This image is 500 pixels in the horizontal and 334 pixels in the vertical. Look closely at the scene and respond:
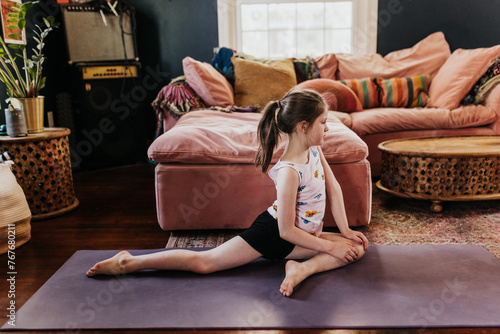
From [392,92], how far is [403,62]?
0.47 metres

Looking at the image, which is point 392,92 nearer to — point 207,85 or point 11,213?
point 207,85

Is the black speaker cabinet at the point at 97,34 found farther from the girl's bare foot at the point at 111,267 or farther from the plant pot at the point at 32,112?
the girl's bare foot at the point at 111,267

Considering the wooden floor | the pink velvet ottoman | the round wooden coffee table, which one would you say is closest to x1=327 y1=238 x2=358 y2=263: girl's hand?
the wooden floor

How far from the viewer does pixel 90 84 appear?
139 inches

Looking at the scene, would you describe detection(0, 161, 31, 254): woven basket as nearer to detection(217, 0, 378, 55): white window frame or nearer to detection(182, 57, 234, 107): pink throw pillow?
detection(182, 57, 234, 107): pink throw pillow

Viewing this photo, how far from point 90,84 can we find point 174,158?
1.84m

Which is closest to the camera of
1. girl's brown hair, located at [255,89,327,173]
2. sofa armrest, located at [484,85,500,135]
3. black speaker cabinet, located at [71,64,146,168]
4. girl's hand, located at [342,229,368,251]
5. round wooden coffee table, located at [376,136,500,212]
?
girl's brown hair, located at [255,89,327,173]

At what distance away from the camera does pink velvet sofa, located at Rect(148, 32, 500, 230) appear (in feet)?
6.95

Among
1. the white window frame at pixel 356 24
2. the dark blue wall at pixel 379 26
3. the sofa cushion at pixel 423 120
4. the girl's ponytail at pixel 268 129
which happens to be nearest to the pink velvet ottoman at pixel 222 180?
the girl's ponytail at pixel 268 129

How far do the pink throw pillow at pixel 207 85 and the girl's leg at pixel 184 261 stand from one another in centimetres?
179

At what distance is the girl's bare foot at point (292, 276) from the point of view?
4.63 feet

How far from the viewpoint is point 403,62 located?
377 centimetres

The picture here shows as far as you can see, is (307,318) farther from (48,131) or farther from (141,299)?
(48,131)

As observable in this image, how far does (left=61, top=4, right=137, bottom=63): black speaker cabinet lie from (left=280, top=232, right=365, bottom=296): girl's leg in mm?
2743
